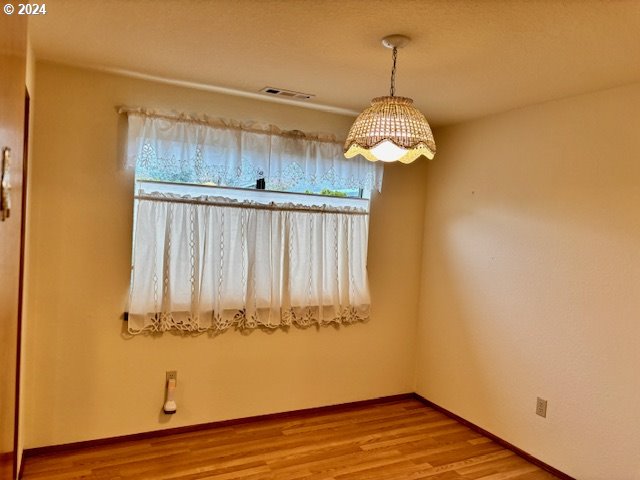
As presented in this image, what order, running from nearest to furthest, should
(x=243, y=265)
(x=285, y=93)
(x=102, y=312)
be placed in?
(x=102, y=312) → (x=285, y=93) → (x=243, y=265)

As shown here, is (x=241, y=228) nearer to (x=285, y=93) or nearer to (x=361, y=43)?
(x=285, y=93)

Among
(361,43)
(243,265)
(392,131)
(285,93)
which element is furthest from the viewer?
(243,265)

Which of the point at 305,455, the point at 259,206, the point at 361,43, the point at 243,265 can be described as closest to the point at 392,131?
the point at 361,43

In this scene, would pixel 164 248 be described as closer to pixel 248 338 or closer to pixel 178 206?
pixel 178 206

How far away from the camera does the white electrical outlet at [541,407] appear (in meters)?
3.01

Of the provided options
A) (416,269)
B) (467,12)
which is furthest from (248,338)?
(467,12)

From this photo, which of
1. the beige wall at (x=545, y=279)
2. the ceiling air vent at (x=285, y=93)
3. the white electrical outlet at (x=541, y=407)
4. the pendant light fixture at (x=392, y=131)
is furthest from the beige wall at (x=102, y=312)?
the white electrical outlet at (x=541, y=407)

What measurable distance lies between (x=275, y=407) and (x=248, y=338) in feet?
1.89

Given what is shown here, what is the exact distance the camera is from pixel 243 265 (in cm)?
329

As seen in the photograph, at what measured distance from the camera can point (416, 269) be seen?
405cm

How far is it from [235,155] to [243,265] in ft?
2.44

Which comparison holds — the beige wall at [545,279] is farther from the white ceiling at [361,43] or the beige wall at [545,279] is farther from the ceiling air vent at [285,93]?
the ceiling air vent at [285,93]

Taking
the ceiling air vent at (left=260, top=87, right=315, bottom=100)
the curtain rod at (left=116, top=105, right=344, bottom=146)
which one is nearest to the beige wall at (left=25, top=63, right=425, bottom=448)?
the curtain rod at (left=116, top=105, right=344, bottom=146)

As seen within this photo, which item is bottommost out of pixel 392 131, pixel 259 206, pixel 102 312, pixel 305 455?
pixel 305 455
